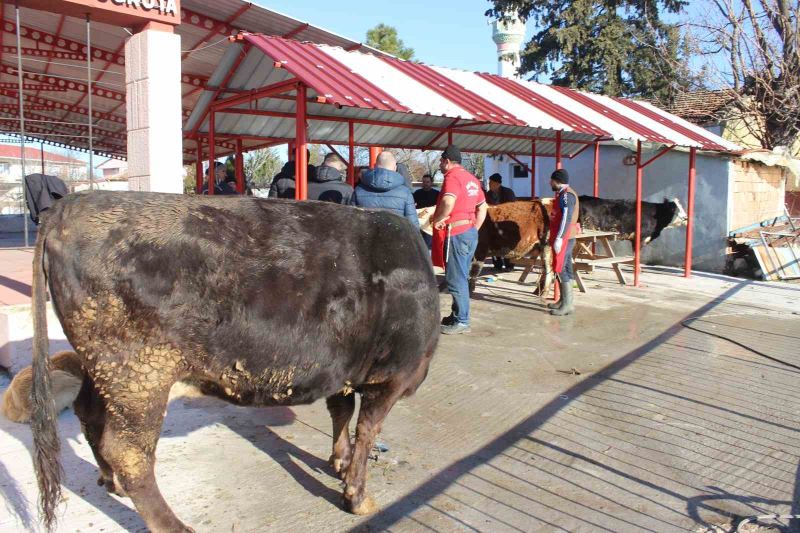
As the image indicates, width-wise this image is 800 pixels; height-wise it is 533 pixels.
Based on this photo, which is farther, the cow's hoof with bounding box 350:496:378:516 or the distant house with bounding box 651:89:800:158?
the distant house with bounding box 651:89:800:158

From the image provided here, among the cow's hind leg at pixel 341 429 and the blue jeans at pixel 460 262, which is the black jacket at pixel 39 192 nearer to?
the cow's hind leg at pixel 341 429

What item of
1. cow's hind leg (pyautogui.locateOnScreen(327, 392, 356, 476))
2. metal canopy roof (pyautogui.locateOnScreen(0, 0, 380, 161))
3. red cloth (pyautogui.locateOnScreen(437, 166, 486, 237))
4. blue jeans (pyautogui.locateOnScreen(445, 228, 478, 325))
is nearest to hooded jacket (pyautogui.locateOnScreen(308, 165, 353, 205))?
red cloth (pyautogui.locateOnScreen(437, 166, 486, 237))

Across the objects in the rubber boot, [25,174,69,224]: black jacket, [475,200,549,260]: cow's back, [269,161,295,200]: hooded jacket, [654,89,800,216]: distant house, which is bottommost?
the rubber boot

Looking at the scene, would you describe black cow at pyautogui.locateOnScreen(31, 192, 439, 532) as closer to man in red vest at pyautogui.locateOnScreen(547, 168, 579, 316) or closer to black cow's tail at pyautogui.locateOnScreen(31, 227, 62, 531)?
black cow's tail at pyautogui.locateOnScreen(31, 227, 62, 531)

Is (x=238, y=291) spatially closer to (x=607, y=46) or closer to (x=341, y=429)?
(x=341, y=429)

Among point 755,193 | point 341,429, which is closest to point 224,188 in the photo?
point 341,429

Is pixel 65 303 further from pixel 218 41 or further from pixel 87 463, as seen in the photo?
pixel 218 41

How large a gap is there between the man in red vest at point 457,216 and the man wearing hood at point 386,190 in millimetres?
680

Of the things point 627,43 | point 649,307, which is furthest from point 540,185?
point 649,307

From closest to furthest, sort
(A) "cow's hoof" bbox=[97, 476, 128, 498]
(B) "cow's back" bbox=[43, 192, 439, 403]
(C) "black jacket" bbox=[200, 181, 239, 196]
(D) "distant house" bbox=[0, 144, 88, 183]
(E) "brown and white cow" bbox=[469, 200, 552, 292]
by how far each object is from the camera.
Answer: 1. (B) "cow's back" bbox=[43, 192, 439, 403]
2. (A) "cow's hoof" bbox=[97, 476, 128, 498]
3. (E) "brown and white cow" bbox=[469, 200, 552, 292]
4. (C) "black jacket" bbox=[200, 181, 239, 196]
5. (D) "distant house" bbox=[0, 144, 88, 183]


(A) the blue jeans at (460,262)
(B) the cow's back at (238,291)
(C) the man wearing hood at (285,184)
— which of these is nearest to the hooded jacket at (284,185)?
(C) the man wearing hood at (285,184)

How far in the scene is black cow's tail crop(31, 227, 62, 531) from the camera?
2682mm

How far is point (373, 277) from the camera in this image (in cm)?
319

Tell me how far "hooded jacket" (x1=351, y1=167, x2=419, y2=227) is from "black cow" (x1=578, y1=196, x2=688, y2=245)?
7104 millimetres
